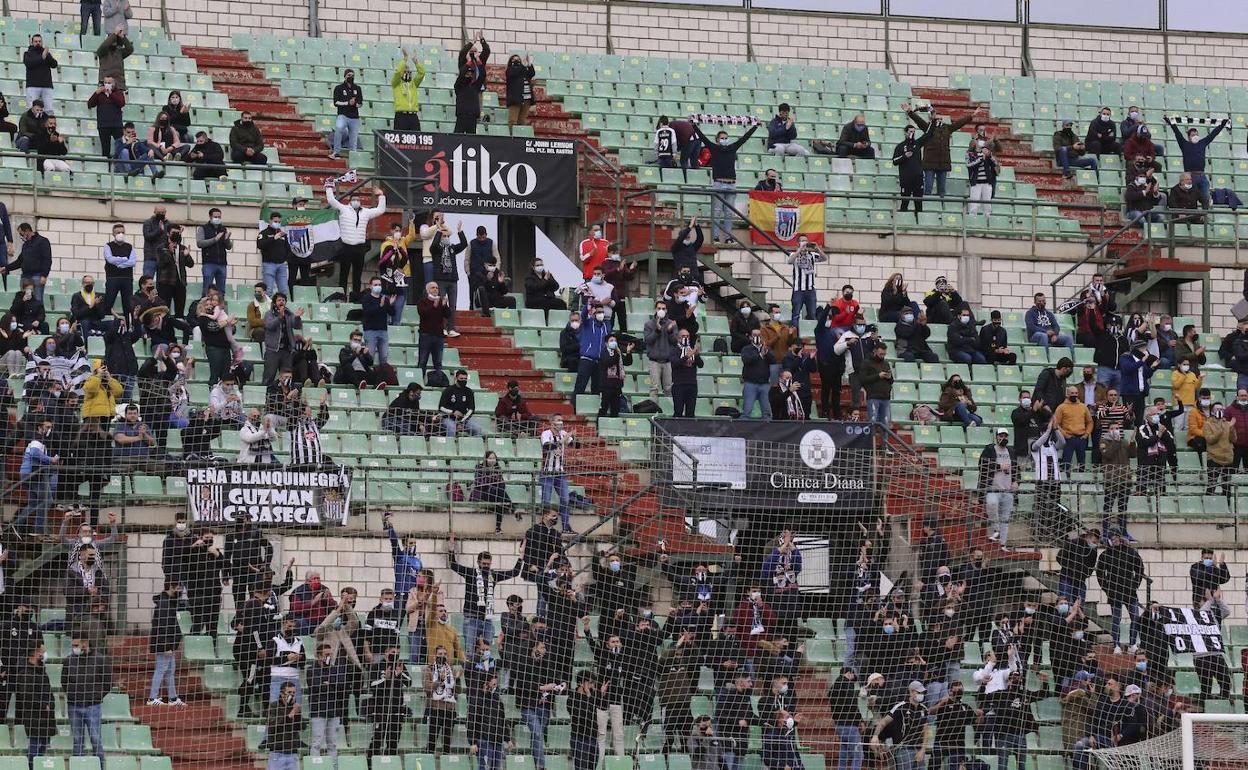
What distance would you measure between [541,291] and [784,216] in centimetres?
413

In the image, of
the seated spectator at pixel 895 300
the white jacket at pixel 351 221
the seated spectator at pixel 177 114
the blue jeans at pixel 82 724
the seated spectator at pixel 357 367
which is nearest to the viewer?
the blue jeans at pixel 82 724

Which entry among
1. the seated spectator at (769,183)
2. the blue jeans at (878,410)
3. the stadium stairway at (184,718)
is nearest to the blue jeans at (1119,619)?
the blue jeans at (878,410)

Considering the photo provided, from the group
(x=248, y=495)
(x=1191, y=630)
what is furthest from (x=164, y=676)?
(x=1191, y=630)

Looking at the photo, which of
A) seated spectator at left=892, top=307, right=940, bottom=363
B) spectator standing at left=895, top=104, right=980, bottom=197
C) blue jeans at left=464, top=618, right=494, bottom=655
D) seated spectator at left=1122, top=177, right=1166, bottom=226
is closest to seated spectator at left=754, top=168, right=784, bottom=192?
spectator standing at left=895, top=104, right=980, bottom=197

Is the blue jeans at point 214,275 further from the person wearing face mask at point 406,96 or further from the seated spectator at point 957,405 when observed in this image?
the seated spectator at point 957,405

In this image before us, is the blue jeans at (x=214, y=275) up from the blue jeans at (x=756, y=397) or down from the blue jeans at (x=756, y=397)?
up

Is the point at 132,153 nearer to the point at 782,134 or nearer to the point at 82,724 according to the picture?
the point at 782,134

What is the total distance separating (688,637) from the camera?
75.7 feet

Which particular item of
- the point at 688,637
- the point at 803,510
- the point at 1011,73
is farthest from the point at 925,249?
the point at 688,637

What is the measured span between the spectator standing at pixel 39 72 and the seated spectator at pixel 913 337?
10.9 meters

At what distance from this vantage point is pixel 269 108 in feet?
109

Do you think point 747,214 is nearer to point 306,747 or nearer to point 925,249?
point 925,249

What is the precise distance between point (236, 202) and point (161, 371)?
Answer: 619cm

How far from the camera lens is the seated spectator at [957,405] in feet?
93.3
